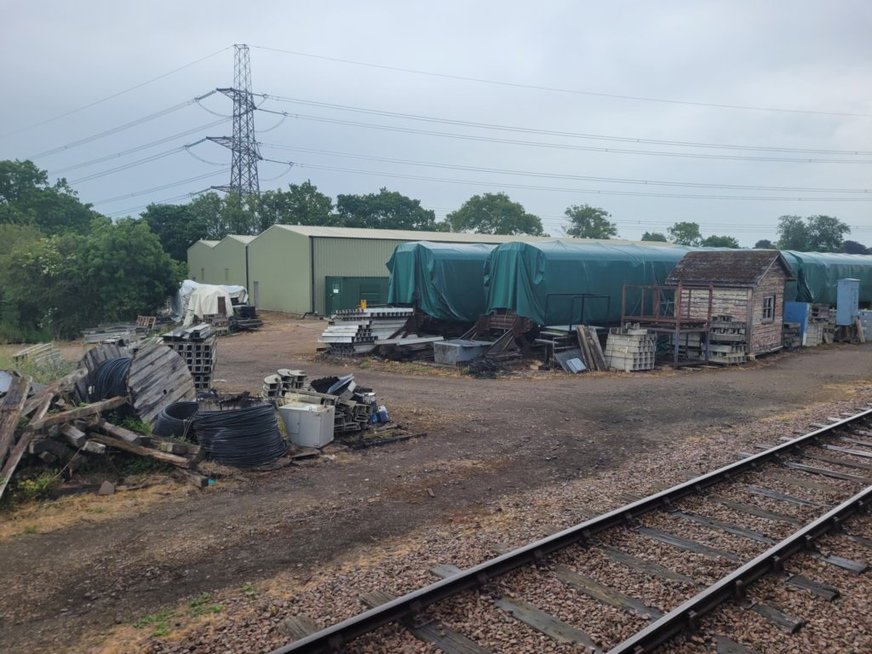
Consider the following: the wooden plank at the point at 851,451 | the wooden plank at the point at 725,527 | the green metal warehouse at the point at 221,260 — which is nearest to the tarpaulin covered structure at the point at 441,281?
the wooden plank at the point at 851,451

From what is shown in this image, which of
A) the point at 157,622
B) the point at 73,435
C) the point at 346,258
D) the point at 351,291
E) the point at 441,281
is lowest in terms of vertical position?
the point at 157,622

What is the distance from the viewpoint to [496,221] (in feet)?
250

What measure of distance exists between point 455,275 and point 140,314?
17948mm

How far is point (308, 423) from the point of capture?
31.1 ft

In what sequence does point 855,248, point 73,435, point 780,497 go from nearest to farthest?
point 780,497 → point 73,435 → point 855,248

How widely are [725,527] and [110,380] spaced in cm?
839

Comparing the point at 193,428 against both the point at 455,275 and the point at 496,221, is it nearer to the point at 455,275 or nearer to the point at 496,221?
the point at 455,275

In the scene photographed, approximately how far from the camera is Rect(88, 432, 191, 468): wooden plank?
8.16 m

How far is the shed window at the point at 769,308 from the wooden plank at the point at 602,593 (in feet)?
59.7

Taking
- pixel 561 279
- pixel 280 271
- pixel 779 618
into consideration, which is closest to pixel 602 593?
pixel 779 618

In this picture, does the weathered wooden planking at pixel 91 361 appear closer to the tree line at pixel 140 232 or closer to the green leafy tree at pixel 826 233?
the tree line at pixel 140 232

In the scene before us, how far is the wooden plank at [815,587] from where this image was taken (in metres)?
5.24

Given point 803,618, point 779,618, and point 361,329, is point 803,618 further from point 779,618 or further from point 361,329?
point 361,329

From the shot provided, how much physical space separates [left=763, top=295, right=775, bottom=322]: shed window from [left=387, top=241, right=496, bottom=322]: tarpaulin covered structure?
29.7 feet
